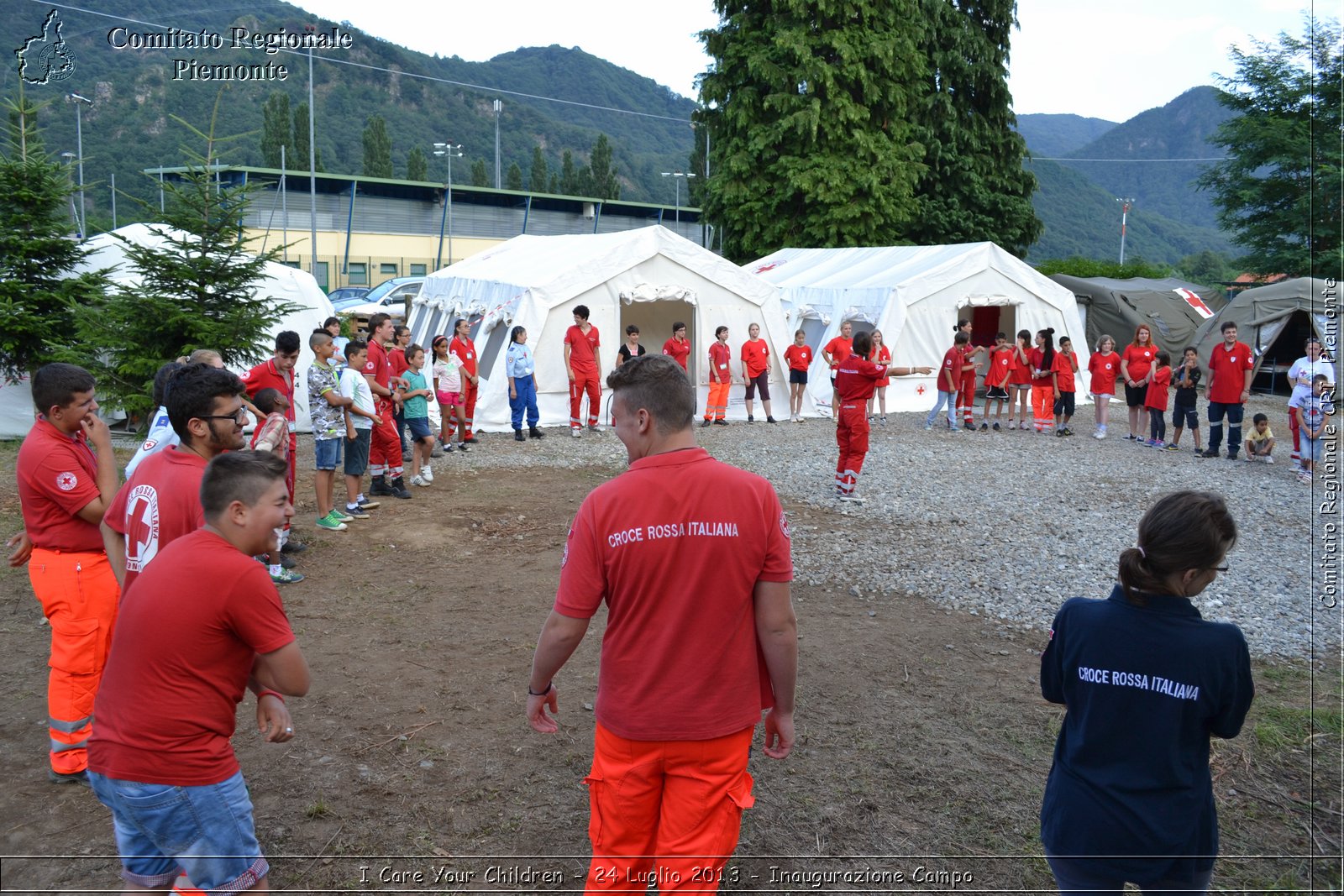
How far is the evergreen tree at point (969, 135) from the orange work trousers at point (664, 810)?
30407 millimetres

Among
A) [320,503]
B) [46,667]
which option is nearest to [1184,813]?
[46,667]

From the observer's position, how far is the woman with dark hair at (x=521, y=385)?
14.5 meters

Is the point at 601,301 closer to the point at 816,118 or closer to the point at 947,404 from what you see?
the point at 947,404

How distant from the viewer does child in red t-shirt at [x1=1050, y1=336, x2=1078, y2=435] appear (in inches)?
619

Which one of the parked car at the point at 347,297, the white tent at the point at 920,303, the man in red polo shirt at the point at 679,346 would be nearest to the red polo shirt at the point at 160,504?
the man in red polo shirt at the point at 679,346

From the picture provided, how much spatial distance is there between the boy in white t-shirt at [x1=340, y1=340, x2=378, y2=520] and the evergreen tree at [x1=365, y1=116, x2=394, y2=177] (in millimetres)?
67912

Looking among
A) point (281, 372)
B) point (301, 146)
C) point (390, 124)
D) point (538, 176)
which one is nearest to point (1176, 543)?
point (281, 372)

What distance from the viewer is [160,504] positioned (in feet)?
11.3

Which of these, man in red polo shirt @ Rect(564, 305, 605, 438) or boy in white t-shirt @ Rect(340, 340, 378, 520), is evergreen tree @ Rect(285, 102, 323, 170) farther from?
boy in white t-shirt @ Rect(340, 340, 378, 520)

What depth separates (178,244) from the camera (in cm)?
1048

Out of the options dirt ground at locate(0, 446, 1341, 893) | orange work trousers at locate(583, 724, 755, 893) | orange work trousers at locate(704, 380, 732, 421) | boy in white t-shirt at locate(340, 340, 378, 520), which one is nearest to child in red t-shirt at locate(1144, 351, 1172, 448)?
orange work trousers at locate(704, 380, 732, 421)

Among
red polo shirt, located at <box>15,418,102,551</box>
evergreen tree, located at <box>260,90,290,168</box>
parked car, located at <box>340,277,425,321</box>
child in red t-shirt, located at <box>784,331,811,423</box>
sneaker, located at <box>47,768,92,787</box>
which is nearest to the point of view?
red polo shirt, located at <box>15,418,102,551</box>

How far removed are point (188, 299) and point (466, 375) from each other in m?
3.87

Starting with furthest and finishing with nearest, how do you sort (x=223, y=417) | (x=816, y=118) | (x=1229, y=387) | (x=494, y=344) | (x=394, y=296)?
(x=394, y=296)
(x=816, y=118)
(x=494, y=344)
(x=1229, y=387)
(x=223, y=417)
